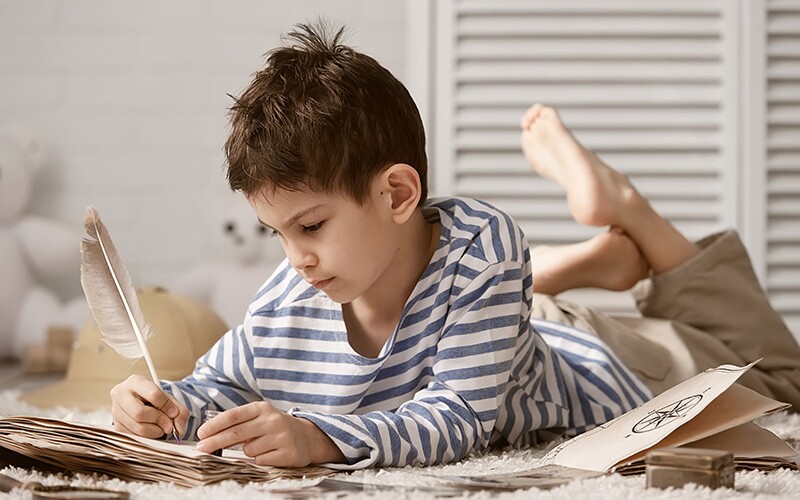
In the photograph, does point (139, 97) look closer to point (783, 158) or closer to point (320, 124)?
point (783, 158)

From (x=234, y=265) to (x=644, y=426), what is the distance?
1551mm

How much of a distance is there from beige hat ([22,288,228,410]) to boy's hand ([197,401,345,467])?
Answer: 0.69 meters

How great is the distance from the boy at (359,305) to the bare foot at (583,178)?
401 mm

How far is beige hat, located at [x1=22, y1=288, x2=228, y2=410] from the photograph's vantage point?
152cm

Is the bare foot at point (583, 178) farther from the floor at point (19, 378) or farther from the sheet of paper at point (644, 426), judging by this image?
the floor at point (19, 378)

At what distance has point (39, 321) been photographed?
2.29 m

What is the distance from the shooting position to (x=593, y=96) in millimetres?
2383

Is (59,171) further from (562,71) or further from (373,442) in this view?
(373,442)

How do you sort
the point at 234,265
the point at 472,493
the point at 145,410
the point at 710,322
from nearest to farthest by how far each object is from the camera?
the point at 472,493, the point at 145,410, the point at 710,322, the point at 234,265

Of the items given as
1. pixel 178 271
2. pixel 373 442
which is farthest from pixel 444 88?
pixel 373 442

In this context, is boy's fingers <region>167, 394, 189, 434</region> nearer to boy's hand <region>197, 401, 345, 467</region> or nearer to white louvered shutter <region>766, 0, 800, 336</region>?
boy's hand <region>197, 401, 345, 467</region>

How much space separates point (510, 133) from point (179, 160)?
2.74 feet

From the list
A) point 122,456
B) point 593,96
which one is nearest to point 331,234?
point 122,456

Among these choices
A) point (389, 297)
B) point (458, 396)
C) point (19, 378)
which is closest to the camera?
point (458, 396)
